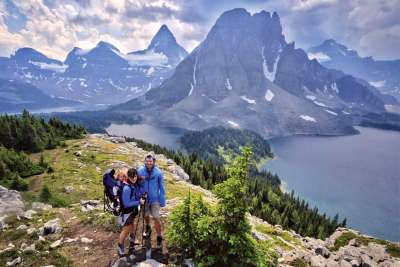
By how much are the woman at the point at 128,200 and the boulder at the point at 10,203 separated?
569 inches

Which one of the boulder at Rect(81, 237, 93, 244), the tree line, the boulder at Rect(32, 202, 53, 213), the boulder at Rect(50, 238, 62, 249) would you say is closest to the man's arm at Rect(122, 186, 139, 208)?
the boulder at Rect(81, 237, 93, 244)

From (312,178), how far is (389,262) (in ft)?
518

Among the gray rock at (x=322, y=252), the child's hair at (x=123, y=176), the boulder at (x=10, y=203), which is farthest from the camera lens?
the gray rock at (x=322, y=252)

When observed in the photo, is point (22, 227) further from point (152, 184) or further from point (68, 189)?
point (152, 184)

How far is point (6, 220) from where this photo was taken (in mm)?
20344

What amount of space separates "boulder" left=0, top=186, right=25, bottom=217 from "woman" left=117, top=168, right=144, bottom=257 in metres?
14.4

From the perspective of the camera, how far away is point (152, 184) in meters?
14.3

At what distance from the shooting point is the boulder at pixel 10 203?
74.6ft

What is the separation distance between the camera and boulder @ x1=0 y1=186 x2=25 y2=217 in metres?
22.8

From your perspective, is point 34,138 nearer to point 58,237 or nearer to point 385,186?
point 58,237

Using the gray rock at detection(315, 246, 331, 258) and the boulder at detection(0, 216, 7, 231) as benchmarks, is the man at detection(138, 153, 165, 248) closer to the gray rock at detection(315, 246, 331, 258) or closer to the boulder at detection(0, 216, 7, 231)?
the boulder at detection(0, 216, 7, 231)

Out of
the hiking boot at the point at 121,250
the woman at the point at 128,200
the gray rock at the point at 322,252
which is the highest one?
the woman at the point at 128,200

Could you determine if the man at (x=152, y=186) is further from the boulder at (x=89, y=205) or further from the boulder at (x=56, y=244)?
the boulder at (x=89, y=205)

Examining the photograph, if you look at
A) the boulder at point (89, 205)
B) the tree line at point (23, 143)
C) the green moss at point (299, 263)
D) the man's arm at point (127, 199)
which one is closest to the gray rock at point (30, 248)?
the man's arm at point (127, 199)
